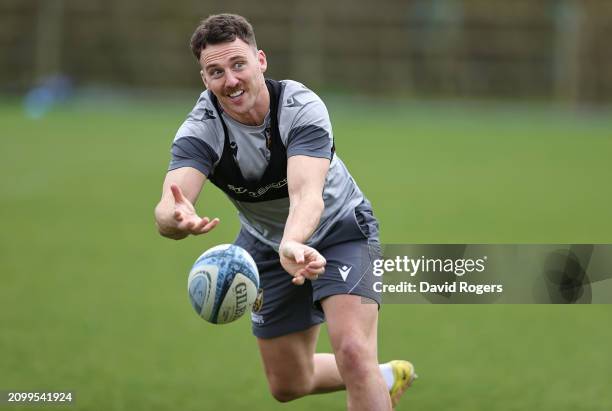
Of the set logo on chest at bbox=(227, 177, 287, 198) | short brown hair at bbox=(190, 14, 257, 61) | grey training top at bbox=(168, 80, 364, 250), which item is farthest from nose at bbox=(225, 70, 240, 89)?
logo on chest at bbox=(227, 177, 287, 198)

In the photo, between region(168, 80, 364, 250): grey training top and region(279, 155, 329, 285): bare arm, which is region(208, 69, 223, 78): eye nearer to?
region(168, 80, 364, 250): grey training top

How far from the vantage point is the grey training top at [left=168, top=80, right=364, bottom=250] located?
5.78 metres

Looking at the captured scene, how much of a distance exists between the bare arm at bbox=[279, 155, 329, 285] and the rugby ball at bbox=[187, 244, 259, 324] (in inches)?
10.9

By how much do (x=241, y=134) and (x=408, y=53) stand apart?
102 ft

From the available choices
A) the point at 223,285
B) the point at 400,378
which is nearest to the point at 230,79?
the point at 223,285

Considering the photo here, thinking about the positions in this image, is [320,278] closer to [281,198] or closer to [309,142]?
[281,198]

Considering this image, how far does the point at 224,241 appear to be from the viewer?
1356cm

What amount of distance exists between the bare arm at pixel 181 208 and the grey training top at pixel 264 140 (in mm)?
80

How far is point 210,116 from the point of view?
19.6 ft

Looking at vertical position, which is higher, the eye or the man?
the eye

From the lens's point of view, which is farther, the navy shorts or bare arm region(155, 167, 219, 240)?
the navy shorts

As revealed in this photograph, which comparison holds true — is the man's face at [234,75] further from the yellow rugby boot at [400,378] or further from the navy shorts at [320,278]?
the yellow rugby boot at [400,378]

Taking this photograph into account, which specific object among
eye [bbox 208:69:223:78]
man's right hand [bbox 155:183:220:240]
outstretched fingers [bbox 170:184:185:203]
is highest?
eye [bbox 208:69:223:78]

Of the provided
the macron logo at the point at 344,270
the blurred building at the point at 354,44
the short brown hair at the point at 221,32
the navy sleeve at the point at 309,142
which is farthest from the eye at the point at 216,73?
the blurred building at the point at 354,44
